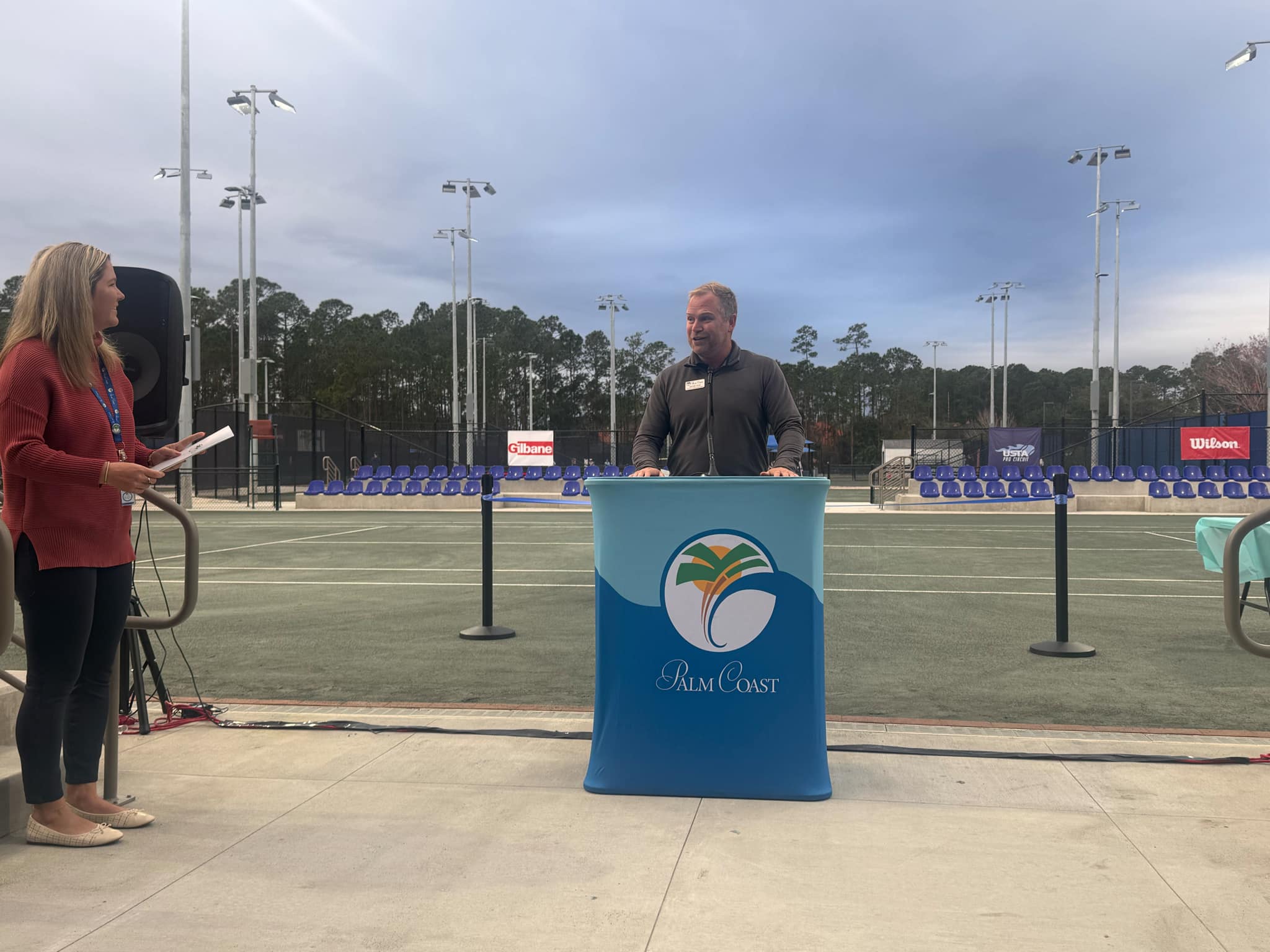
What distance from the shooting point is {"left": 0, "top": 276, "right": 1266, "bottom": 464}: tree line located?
316ft

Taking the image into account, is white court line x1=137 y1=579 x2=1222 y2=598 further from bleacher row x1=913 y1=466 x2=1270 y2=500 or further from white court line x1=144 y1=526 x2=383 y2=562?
bleacher row x1=913 y1=466 x2=1270 y2=500

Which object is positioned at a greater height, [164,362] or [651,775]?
[164,362]

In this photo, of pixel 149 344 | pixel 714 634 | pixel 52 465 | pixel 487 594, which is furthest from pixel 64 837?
pixel 487 594

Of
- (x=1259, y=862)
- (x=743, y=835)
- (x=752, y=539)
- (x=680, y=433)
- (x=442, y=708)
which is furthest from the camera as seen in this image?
(x=442, y=708)

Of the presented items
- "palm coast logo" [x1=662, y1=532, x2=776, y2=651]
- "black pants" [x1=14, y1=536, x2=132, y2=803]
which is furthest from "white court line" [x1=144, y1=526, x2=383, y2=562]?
"palm coast logo" [x1=662, y1=532, x2=776, y2=651]

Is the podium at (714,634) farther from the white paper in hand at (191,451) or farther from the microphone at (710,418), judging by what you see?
the white paper in hand at (191,451)

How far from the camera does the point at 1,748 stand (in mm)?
3645

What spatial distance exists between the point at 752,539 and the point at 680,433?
3.61ft

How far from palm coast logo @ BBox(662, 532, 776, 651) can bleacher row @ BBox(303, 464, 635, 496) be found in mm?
23331

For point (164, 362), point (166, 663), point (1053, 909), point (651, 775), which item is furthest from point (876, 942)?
point (166, 663)

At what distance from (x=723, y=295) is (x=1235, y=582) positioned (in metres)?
2.26

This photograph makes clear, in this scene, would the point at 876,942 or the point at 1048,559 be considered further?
the point at 1048,559

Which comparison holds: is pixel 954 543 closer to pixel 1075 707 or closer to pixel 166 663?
pixel 1075 707

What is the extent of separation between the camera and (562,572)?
11.8 meters
